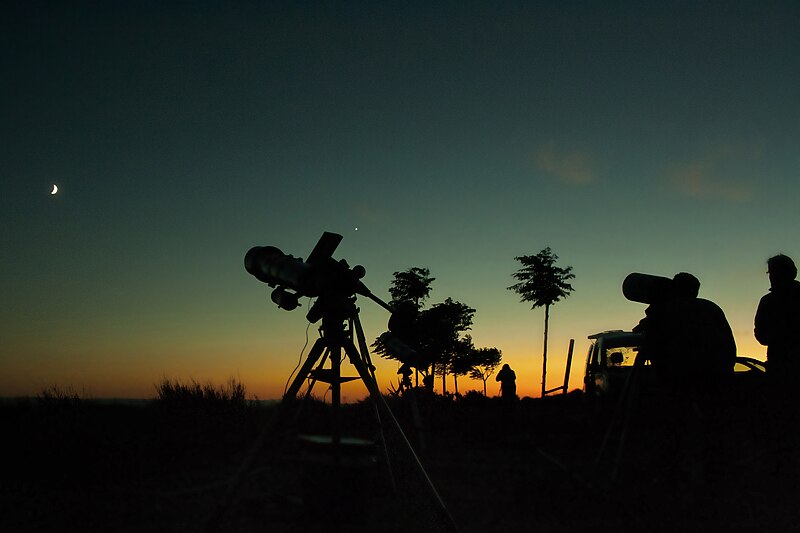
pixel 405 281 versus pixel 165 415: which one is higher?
pixel 405 281

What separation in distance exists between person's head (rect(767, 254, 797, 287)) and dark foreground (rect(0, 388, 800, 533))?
1266 mm

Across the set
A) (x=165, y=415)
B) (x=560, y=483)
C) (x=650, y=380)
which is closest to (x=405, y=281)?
(x=165, y=415)

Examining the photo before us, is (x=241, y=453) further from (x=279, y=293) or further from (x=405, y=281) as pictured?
(x=405, y=281)

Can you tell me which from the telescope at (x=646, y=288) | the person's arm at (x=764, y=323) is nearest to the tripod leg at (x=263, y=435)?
the telescope at (x=646, y=288)

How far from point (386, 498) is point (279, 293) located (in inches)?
93.6

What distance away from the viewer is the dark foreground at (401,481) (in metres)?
5.07

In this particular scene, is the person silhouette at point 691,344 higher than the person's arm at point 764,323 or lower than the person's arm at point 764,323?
lower

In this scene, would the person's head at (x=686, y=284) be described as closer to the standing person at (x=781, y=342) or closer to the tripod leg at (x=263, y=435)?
the standing person at (x=781, y=342)

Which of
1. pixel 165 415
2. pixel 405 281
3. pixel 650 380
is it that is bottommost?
pixel 165 415

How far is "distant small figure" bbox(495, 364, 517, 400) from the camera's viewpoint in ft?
70.2

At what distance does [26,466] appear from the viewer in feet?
24.7

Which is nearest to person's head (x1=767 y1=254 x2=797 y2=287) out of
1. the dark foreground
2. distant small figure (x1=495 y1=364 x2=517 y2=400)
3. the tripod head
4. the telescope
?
the dark foreground

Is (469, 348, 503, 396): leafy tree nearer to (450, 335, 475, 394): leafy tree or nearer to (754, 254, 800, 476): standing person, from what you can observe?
(450, 335, 475, 394): leafy tree

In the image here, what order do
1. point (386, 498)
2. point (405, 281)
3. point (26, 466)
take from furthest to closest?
point (405, 281)
point (26, 466)
point (386, 498)
